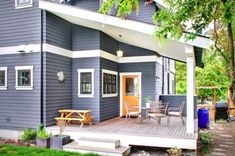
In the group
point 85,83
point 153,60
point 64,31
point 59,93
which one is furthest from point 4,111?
point 153,60

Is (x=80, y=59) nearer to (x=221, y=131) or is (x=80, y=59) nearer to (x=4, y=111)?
(x=4, y=111)

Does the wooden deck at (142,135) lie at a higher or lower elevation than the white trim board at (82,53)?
lower

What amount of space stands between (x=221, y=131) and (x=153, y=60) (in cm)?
432

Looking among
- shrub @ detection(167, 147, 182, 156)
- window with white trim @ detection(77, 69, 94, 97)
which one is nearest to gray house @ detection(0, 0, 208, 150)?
window with white trim @ detection(77, 69, 94, 97)

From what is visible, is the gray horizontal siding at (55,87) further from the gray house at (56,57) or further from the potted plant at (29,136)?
the potted plant at (29,136)

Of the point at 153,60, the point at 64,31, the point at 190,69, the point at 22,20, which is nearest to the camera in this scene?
the point at 190,69

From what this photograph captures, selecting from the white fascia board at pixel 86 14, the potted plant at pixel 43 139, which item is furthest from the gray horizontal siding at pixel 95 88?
the potted plant at pixel 43 139

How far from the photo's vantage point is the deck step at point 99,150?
6.47 meters

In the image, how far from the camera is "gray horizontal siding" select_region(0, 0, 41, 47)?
8328 millimetres

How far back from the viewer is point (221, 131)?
1038cm

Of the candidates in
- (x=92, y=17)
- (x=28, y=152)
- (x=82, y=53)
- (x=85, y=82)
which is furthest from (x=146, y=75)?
(x=28, y=152)

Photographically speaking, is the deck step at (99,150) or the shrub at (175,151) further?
the deck step at (99,150)

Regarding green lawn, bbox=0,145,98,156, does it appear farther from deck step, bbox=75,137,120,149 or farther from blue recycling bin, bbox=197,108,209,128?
blue recycling bin, bbox=197,108,209,128

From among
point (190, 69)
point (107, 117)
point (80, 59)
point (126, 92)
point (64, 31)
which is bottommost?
point (107, 117)
